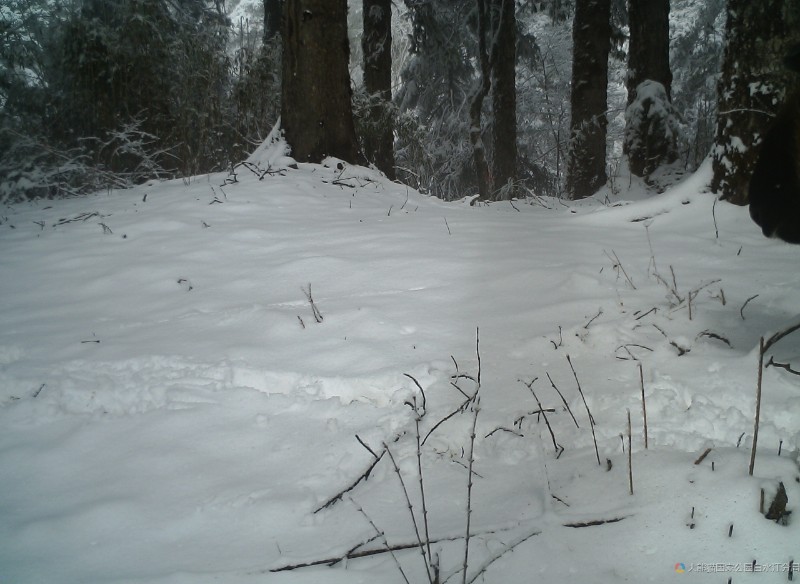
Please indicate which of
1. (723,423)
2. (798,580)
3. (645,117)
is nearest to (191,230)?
(723,423)

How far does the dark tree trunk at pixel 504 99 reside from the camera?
32.2 ft

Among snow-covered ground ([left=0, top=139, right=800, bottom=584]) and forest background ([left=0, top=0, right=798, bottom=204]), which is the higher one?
forest background ([left=0, top=0, right=798, bottom=204])

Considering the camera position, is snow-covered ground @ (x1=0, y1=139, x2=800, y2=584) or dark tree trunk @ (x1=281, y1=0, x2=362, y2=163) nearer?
snow-covered ground @ (x1=0, y1=139, x2=800, y2=584)

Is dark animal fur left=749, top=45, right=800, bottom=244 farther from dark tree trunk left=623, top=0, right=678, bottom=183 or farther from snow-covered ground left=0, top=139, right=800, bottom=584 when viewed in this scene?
dark tree trunk left=623, top=0, right=678, bottom=183

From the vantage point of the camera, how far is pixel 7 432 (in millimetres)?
1732

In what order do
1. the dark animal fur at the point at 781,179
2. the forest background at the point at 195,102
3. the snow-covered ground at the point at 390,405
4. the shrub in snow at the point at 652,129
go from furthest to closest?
1. the shrub in snow at the point at 652,129
2. the forest background at the point at 195,102
3. the dark animal fur at the point at 781,179
4. the snow-covered ground at the point at 390,405

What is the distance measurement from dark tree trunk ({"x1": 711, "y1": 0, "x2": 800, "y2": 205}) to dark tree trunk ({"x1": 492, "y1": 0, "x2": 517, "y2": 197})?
6.33 metres

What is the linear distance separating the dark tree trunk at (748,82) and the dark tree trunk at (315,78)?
350cm

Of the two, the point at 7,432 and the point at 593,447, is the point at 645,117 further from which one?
the point at 7,432

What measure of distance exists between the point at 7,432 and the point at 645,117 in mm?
7525

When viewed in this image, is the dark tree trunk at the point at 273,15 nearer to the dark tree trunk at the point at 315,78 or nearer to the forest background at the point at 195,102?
the forest background at the point at 195,102

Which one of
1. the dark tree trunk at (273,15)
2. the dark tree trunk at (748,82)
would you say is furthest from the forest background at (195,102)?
the dark tree trunk at (748,82)

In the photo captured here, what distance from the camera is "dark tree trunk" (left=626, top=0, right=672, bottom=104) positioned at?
24.5 feet

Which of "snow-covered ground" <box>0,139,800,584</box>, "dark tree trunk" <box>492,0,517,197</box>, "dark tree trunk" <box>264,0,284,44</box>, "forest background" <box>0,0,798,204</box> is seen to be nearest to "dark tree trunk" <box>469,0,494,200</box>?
"dark tree trunk" <box>492,0,517,197</box>
